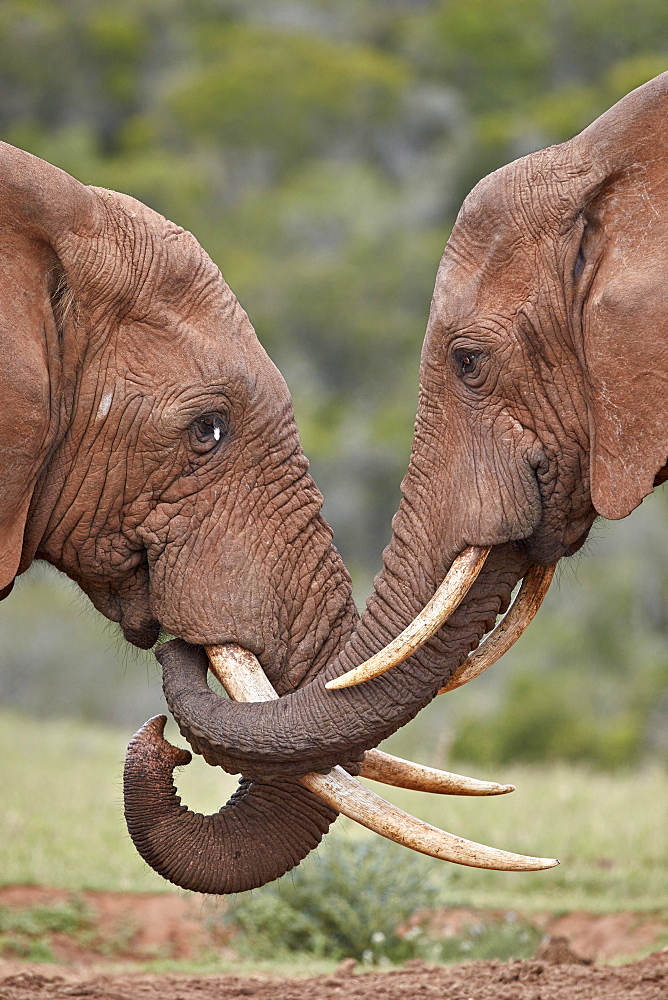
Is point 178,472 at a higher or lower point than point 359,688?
higher

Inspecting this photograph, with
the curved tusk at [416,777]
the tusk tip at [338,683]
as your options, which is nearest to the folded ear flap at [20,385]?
the tusk tip at [338,683]

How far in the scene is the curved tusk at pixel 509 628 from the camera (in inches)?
199

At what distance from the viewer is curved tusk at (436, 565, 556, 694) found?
16.6 feet

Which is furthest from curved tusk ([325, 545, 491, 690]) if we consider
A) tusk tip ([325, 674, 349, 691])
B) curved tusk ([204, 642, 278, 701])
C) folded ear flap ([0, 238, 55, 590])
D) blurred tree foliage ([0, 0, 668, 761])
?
blurred tree foliage ([0, 0, 668, 761])

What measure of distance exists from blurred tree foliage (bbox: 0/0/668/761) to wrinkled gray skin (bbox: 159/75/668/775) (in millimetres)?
13349

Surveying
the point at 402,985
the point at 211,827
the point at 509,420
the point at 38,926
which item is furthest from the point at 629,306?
the point at 38,926

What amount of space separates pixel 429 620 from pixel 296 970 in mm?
2148

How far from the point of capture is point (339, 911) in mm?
6734

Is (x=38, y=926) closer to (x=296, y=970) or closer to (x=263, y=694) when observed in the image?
(x=296, y=970)

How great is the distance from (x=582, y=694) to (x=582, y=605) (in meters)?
2.79

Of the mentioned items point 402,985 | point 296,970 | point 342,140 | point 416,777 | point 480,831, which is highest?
point 342,140

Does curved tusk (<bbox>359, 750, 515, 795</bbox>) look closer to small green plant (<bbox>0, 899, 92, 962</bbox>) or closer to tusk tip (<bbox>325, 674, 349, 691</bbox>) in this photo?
tusk tip (<bbox>325, 674, 349, 691</bbox>)

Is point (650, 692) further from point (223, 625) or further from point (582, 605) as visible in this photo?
point (223, 625)

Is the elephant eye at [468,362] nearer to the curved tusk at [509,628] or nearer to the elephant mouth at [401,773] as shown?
the elephant mouth at [401,773]
